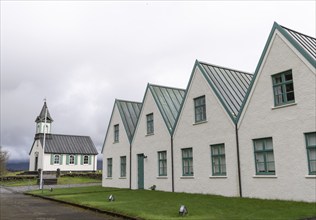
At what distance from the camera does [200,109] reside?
21438mm

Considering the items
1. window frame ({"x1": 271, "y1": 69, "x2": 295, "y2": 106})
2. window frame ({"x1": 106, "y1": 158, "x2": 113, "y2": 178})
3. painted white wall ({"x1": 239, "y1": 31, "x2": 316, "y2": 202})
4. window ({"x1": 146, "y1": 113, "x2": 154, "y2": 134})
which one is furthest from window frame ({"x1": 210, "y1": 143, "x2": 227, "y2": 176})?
window frame ({"x1": 106, "y1": 158, "x2": 113, "y2": 178})

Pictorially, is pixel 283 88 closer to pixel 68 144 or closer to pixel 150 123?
pixel 150 123

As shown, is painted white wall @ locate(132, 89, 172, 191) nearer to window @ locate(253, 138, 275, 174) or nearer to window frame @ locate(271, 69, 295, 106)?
window @ locate(253, 138, 275, 174)

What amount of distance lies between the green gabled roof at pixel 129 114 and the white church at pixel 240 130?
2342mm

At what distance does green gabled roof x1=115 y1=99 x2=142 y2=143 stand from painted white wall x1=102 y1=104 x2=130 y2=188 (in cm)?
50

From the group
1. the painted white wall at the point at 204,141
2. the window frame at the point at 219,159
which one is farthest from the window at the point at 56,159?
the window frame at the point at 219,159

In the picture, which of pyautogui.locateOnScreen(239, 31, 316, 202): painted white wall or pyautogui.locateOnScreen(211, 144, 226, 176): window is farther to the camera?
pyautogui.locateOnScreen(211, 144, 226, 176): window

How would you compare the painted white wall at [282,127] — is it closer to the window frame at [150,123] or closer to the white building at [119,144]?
the window frame at [150,123]

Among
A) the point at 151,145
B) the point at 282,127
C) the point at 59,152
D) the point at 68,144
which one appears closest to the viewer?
the point at 282,127

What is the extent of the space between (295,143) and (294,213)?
4568 millimetres

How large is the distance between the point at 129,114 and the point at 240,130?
16157 mm

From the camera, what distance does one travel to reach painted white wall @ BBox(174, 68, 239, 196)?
60.7 ft

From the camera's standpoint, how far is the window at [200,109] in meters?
21.1

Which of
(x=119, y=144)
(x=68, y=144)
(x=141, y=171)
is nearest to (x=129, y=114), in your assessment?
(x=119, y=144)
